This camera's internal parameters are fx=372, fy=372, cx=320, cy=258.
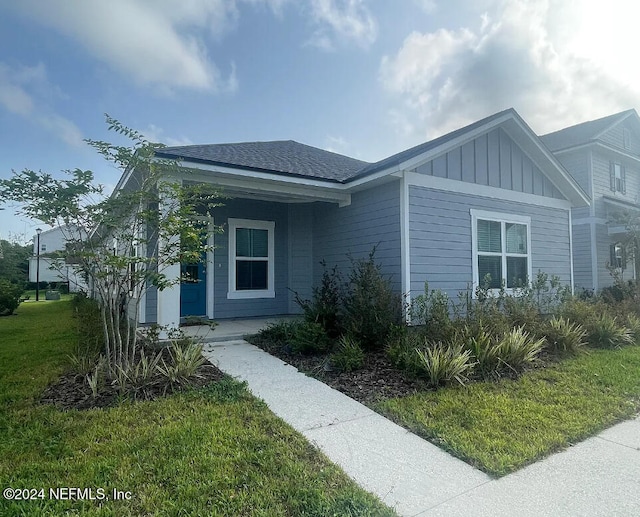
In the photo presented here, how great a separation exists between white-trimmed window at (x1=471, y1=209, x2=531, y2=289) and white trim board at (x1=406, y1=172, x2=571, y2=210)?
1.34 feet

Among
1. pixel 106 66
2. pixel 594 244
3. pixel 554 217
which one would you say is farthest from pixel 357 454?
pixel 594 244

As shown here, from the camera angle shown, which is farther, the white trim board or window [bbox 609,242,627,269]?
window [bbox 609,242,627,269]

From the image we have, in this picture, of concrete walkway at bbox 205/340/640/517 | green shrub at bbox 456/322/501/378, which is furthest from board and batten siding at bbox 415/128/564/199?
concrete walkway at bbox 205/340/640/517

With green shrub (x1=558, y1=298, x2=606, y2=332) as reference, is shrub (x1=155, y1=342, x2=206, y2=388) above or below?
below

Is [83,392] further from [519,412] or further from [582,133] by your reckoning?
[582,133]

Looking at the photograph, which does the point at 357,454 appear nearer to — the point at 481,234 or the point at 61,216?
the point at 61,216

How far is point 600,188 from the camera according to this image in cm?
1389

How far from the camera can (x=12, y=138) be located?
31.3ft

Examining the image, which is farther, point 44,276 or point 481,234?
point 44,276

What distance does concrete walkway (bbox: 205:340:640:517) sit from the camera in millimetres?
2270

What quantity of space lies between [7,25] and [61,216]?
5289 millimetres

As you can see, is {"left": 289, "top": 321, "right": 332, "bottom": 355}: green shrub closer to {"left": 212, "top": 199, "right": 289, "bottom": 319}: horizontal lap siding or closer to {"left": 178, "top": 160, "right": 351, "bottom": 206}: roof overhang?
{"left": 178, "top": 160, "right": 351, "bottom": 206}: roof overhang

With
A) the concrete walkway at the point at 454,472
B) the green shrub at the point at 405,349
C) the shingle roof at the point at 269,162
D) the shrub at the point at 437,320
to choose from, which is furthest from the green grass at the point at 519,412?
the shingle roof at the point at 269,162

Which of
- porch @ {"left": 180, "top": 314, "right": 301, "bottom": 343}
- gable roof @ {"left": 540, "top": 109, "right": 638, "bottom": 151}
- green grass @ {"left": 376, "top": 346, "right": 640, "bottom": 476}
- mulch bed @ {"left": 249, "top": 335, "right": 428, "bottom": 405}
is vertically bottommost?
green grass @ {"left": 376, "top": 346, "right": 640, "bottom": 476}
